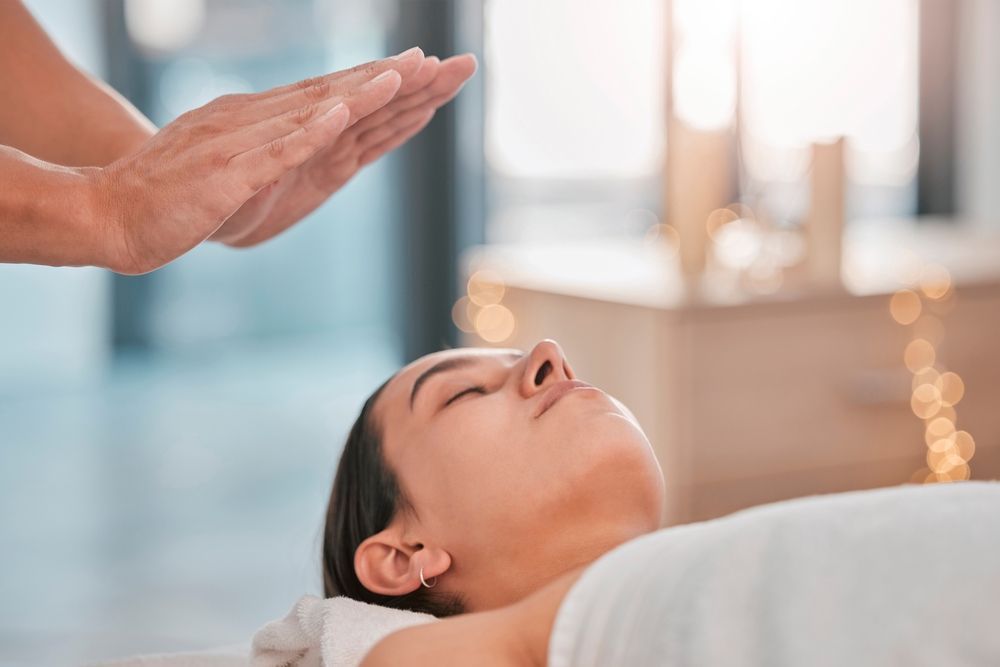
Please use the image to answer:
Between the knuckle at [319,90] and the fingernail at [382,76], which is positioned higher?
the fingernail at [382,76]

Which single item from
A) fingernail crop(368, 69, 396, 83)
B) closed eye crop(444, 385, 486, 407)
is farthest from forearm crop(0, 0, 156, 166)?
closed eye crop(444, 385, 486, 407)

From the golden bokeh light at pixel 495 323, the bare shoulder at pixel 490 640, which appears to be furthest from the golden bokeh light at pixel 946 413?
the bare shoulder at pixel 490 640

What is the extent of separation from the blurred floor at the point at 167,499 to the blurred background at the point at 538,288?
0.04ft

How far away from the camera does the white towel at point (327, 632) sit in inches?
36.9

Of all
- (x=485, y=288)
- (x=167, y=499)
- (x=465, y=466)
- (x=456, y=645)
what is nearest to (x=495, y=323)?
(x=485, y=288)

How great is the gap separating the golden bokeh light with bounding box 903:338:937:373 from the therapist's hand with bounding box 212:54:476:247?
1932 millimetres

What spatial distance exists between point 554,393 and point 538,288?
5.87ft

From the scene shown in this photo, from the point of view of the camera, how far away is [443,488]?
41.4 inches

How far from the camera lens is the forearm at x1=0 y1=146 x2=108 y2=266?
996mm

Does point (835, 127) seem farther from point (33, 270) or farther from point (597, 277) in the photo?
point (33, 270)

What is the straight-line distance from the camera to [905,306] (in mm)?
2896

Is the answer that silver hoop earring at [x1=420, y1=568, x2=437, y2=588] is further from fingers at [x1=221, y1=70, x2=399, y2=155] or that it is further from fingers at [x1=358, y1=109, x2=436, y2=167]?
fingers at [x1=358, y1=109, x2=436, y2=167]

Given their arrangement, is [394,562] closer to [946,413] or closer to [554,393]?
[554,393]

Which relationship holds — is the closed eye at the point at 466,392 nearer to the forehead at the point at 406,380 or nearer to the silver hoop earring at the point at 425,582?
the forehead at the point at 406,380
